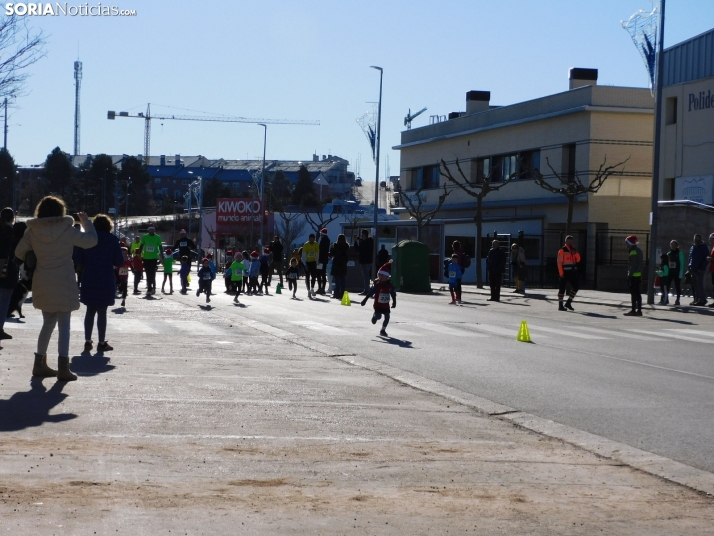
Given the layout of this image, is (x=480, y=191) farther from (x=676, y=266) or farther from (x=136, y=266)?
(x=136, y=266)

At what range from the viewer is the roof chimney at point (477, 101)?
5784 centimetres

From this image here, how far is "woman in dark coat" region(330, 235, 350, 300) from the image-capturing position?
28750 millimetres

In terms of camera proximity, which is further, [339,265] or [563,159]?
[563,159]

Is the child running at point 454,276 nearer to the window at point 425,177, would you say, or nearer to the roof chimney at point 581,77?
the roof chimney at point 581,77

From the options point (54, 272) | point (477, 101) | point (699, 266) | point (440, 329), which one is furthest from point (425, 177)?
point (54, 272)

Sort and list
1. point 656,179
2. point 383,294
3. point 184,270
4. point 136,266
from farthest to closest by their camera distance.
→ point 184,270 < point 136,266 < point 656,179 < point 383,294

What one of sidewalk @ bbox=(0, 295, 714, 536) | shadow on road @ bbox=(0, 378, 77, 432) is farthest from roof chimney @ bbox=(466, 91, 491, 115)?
shadow on road @ bbox=(0, 378, 77, 432)

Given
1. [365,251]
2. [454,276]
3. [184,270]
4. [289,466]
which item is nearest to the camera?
[289,466]

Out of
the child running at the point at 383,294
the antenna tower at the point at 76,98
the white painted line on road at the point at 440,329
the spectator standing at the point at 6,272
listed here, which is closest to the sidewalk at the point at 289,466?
the spectator standing at the point at 6,272

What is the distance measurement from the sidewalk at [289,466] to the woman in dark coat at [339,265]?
1780 centimetres

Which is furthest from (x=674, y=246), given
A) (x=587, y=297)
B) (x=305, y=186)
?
(x=305, y=186)

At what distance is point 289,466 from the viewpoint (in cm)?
644

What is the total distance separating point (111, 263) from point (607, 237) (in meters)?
33.4

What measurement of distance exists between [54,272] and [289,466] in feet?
14.4
